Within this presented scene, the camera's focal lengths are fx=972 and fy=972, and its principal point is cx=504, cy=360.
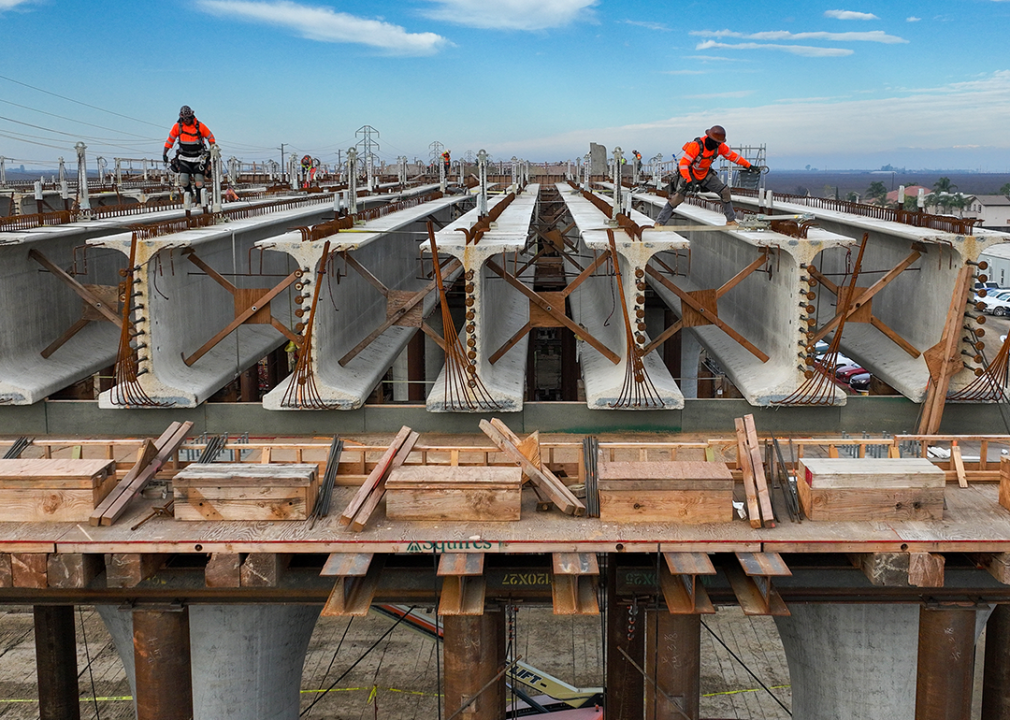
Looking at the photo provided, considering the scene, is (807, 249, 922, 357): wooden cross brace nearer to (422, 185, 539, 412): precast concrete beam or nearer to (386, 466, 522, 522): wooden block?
(422, 185, 539, 412): precast concrete beam

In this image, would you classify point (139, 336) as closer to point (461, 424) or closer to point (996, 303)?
point (461, 424)

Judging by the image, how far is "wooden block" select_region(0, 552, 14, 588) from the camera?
400 inches

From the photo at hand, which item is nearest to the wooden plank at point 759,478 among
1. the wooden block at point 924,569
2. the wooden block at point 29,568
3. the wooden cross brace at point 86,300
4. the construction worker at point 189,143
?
the wooden block at point 924,569

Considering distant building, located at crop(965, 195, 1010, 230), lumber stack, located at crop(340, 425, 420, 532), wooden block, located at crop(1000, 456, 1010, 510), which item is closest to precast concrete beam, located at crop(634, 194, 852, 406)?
wooden block, located at crop(1000, 456, 1010, 510)

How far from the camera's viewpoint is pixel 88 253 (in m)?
20.6

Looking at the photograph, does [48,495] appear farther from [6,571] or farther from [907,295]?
[907,295]

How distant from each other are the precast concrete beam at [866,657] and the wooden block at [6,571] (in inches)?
351

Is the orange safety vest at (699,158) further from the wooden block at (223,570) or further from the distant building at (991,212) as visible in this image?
the distant building at (991,212)

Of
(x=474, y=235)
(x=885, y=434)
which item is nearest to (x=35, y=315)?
(x=474, y=235)

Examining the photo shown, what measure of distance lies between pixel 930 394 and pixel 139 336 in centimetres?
1302

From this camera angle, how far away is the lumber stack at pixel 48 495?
34.8ft

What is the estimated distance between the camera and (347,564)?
997cm

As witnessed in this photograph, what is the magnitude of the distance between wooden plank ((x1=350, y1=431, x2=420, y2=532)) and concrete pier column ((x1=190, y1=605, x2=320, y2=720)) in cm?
243

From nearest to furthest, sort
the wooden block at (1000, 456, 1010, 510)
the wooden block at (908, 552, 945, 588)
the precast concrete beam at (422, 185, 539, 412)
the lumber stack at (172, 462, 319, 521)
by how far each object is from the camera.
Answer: the wooden block at (908, 552, 945, 588), the lumber stack at (172, 462, 319, 521), the wooden block at (1000, 456, 1010, 510), the precast concrete beam at (422, 185, 539, 412)
